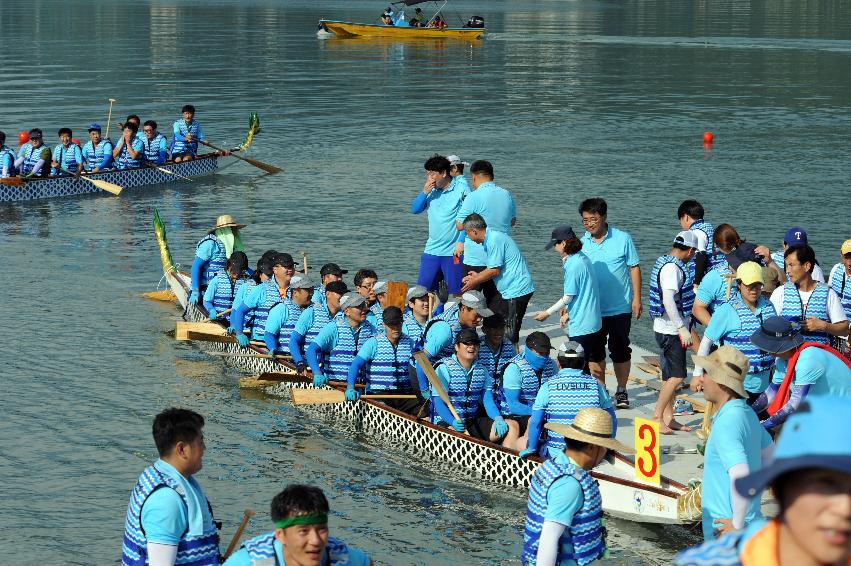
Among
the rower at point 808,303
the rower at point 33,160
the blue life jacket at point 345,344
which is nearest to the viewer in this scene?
the rower at point 808,303

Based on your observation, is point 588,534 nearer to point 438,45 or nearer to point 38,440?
point 38,440

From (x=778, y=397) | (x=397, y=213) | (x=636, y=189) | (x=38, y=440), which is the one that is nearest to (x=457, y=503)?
(x=778, y=397)

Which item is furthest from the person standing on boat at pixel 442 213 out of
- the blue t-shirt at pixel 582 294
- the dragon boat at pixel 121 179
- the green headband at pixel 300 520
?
the dragon boat at pixel 121 179

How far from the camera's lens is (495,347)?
1273 centimetres

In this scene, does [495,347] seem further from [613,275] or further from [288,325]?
[288,325]

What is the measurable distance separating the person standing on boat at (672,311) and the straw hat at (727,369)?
5.78 meters

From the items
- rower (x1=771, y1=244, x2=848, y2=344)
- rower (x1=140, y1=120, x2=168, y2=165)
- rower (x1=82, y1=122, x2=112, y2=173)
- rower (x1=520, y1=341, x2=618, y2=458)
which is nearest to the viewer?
rower (x1=520, y1=341, x2=618, y2=458)

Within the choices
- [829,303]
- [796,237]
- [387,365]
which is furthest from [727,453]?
[387,365]

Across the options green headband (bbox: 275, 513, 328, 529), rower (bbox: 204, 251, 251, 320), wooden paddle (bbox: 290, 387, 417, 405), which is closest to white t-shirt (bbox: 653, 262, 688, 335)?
wooden paddle (bbox: 290, 387, 417, 405)

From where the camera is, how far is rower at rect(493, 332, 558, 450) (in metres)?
11.9

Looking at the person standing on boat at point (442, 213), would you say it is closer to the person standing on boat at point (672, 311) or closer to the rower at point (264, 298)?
the rower at point (264, 298)

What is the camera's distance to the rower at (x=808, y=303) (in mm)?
11500

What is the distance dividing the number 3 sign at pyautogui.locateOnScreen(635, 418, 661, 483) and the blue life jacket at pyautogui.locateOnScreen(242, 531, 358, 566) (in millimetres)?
5483

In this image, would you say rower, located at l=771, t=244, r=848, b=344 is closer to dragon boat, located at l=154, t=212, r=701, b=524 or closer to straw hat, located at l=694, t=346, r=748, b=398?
dragon boat, located at l=154, t=212, r=701, b=524
